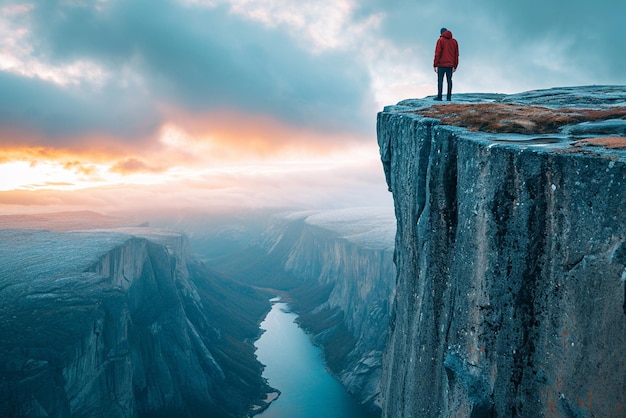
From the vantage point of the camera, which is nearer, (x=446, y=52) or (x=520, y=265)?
(x=520, y=265)

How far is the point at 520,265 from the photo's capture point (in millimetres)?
10602

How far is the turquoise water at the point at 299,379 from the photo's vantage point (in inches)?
3460

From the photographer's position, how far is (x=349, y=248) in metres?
168

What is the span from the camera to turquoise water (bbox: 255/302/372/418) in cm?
8788

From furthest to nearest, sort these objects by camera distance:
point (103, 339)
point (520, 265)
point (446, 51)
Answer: point (103, 339), point (446, 51), point (520, 265)

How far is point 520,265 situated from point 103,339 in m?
79.4

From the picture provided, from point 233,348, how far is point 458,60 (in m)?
121

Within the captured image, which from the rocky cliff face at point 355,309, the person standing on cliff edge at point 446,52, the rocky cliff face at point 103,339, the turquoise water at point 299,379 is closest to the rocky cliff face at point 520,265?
the person standing on cliff edge at point 446,52

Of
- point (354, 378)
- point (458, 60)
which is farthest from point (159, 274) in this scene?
point (458, 60)

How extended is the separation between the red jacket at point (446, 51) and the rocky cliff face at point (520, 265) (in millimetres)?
6173

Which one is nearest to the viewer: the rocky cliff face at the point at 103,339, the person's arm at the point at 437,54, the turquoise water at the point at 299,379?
the person's arm at the point at 437,54

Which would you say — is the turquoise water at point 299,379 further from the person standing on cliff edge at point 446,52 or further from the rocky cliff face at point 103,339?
the person standing on cliff edge at point 446,52

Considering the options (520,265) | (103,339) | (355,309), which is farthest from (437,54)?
(355,309)

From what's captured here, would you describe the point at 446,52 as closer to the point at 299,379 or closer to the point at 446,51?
the point at 446,51
